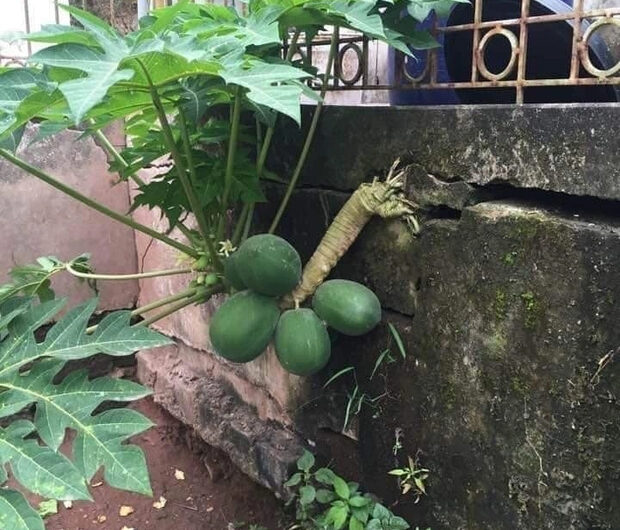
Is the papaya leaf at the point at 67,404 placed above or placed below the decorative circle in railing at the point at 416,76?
below

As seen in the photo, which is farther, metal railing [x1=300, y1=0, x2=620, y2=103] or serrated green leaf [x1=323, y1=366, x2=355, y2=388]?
serrated green leaf [x1=323, y1=366, x2=355, y2=388]

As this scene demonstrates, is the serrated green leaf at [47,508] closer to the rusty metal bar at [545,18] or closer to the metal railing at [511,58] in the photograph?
the metal railing at [511,58]

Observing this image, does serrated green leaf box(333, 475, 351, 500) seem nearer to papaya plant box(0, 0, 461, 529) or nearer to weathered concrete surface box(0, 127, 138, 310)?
papaya plant box(0, 0, 461, 529)

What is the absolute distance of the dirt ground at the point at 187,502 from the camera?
231 cm

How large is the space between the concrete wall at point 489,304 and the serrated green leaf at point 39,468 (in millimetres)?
842

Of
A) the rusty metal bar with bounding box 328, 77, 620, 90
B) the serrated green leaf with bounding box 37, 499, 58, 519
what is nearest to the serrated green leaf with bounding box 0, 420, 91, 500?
the rusty metal bar with bounding box 328, 77, 620, 90

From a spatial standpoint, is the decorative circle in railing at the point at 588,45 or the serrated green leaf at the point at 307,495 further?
the serrated green leaf at the point at 307,495

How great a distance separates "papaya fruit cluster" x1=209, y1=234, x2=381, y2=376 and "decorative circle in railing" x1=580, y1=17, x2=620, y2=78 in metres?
0.74

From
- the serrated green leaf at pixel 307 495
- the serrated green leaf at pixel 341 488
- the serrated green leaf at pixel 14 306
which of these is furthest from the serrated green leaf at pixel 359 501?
the serrated green leaf at pixel 14 306

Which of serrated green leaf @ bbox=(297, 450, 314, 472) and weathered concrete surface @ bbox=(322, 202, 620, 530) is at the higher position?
weathered concrete surface @ bbox=(322, 202, 620, 530)

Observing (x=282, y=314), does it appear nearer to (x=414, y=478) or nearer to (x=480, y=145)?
(x=414, y=478)

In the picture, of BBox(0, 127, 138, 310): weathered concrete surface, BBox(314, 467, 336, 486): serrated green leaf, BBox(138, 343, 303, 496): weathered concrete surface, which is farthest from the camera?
BBox(0, 127, 138, 310): weathered concrete surface

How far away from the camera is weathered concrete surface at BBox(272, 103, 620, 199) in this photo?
132 centimetres

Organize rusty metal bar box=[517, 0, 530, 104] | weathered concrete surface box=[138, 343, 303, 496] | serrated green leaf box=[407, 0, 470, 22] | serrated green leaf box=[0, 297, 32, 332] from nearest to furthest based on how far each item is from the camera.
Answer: rusty metal bar box=[517, 0, 530, 104] → serrated green leaf box=[407, 0, 470, 22] → serrated green leaf box=[0, 297, 32, 332] → weathered concrete surface box=[138, 343, 303, 496]
